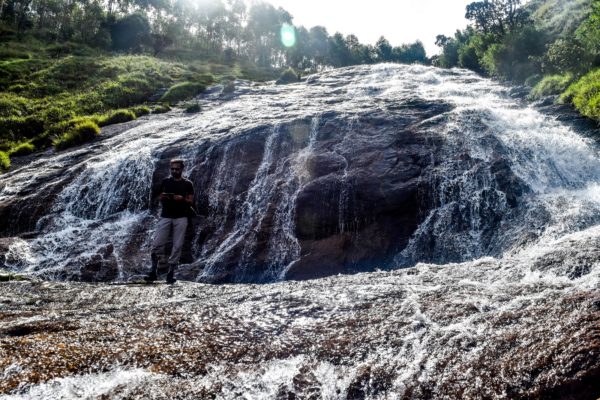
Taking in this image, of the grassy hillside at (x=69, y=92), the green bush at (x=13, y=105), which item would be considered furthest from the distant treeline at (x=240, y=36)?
the green bush at (x=13, y=105)

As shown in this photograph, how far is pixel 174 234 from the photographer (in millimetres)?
9102

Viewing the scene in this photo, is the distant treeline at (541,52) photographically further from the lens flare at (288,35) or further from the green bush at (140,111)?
the lens flare at (288,35)

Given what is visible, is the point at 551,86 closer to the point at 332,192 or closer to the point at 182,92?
the point at 332,192

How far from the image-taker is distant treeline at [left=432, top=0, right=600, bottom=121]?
18866mm

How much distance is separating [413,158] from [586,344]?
1009cm

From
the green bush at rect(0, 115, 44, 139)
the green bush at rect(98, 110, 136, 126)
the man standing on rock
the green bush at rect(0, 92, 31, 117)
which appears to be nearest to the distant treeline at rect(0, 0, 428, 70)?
the green bush at rect(0, 92, 31, 117)

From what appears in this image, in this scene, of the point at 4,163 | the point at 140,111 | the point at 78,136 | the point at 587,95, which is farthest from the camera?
the point at 140,111

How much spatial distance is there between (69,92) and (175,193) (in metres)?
34.5

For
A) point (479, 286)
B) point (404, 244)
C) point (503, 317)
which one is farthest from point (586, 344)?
point (404, 244)

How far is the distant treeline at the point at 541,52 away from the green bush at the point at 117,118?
71.7 feet

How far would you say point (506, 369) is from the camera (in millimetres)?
3514

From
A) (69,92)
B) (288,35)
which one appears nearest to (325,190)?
(69,92)

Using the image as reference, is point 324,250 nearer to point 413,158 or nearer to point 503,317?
point 413,158

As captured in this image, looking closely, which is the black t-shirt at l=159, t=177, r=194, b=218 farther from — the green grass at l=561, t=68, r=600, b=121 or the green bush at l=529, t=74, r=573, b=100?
the green bush at l=529, t=74, r=573, b=100
